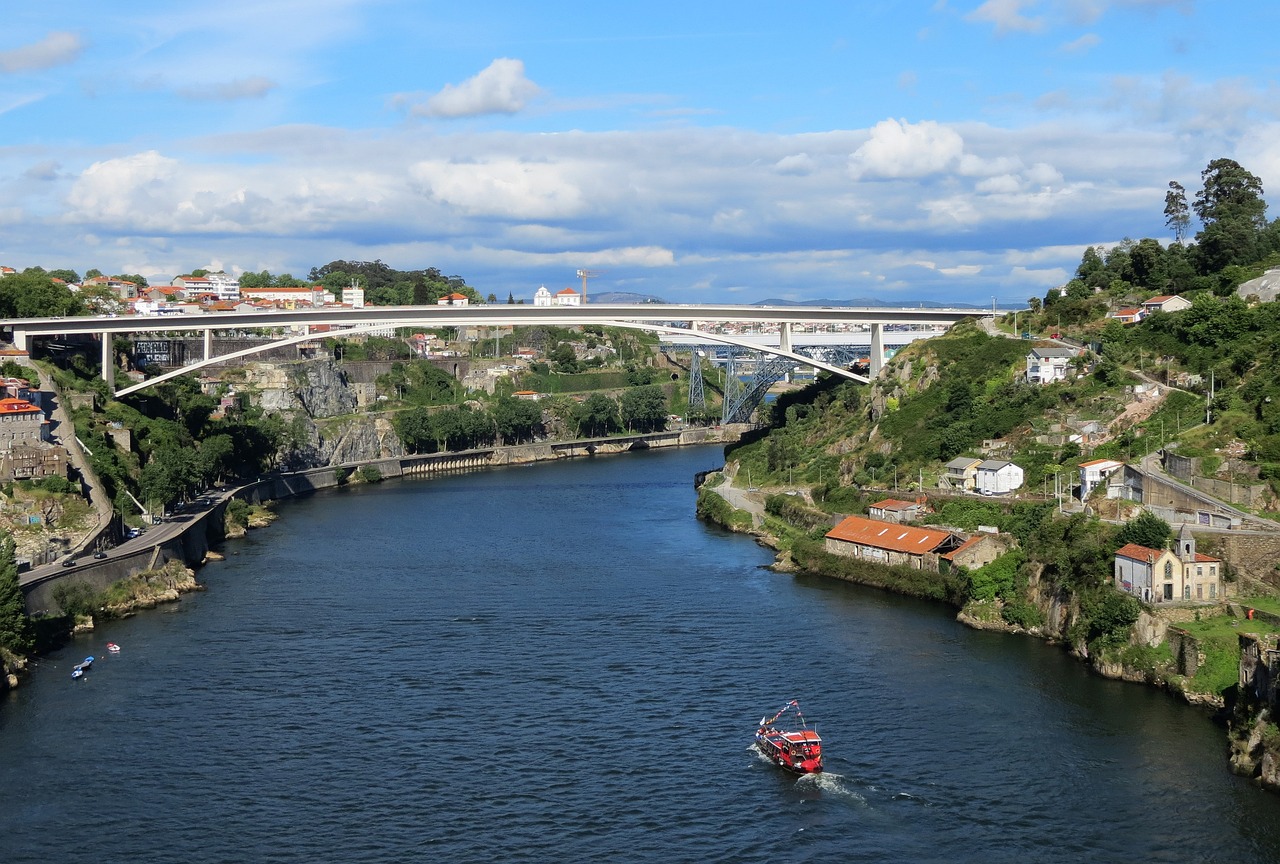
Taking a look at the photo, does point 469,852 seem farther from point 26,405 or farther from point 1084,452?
point 26,405

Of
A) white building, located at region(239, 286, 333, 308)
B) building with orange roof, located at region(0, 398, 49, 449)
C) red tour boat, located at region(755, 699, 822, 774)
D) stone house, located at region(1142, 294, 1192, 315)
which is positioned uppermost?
white building, located at region(239, 286, 333, 308)

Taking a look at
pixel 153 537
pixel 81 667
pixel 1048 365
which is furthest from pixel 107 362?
pixel 1048 365

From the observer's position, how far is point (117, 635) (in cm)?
3269

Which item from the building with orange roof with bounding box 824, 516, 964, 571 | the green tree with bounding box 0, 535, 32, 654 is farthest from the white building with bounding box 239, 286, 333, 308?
the green tree with bounding box 0, 535, 32, 654

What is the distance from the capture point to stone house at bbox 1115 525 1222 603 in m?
28.3

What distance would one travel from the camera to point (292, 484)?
204 feet

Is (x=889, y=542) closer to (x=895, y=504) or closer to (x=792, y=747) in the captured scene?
(x=895, y=504)

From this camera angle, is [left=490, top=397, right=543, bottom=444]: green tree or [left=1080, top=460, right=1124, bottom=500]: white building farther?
[left=490, top=397, right=543, bottom=444]: green tree

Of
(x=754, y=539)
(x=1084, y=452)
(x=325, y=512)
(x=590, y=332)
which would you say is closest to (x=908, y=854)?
(x=1084, y=452)

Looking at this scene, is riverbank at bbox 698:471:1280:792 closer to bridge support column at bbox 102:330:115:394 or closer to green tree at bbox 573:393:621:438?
bridge support column at bbox 102:330:115:394

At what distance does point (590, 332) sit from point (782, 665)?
3026 inches

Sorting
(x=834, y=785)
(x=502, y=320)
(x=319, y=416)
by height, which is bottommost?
(x=834, y=785)

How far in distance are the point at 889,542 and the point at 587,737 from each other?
16.0 m

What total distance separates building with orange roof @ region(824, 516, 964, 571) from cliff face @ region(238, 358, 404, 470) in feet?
117
